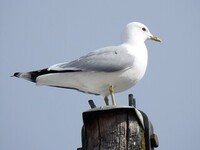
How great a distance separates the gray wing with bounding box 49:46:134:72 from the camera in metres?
5.05

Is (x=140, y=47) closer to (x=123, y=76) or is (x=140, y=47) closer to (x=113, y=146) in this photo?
(x=123, y=76)

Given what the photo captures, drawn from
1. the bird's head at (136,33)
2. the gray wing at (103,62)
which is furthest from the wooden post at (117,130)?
the bird's head at (136,33)

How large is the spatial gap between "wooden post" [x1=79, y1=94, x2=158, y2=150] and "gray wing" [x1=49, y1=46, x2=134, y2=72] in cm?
125

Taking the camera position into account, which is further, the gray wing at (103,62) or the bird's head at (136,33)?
the bird's head at (136,33)

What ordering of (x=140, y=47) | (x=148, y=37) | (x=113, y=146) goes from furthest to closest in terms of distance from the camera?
1. (x=148, y=37)
2. (x=140, y=47)
3. (x=113, y=146)

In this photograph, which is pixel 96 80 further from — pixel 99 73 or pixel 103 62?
pixel 103 62

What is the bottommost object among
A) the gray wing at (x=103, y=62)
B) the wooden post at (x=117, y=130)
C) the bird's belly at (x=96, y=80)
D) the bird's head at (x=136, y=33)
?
the wooden post at (x=117, y=130)

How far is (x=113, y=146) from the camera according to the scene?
361cm

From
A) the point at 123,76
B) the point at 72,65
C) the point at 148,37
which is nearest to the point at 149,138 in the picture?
the point at 123,76

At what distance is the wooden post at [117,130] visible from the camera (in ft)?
12.0

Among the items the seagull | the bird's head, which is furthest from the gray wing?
the bird's head

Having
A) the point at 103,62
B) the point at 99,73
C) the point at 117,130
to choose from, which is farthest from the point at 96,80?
the point at 117,130

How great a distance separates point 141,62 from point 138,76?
0.64 feet

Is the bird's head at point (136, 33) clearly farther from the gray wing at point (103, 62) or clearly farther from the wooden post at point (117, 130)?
the wooden post at point (117, 130)
